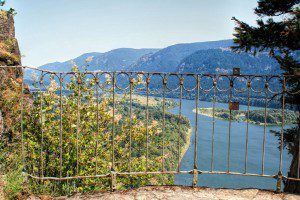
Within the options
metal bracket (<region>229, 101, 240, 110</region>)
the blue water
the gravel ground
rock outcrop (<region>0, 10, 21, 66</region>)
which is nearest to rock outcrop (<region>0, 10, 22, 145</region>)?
rock outcrop (<region>0, 10, 21, 66</region>)

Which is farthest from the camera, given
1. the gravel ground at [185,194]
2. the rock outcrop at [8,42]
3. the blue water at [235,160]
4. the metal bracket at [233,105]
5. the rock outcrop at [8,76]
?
the blue water at [235,160]

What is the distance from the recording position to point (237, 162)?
55.2 m

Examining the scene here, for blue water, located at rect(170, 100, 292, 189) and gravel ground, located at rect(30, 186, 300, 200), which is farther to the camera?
blue water, located at rect(170, 100, 292, 189)

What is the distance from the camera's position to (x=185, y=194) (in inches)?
139

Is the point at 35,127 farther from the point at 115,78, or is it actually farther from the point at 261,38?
the point at 261,38

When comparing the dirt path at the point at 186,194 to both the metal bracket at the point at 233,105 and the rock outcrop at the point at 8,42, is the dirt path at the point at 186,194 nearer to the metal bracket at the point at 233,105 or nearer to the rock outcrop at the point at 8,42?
the metal bracket at the point at 233,105

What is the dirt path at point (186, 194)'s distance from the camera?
11.4 feet

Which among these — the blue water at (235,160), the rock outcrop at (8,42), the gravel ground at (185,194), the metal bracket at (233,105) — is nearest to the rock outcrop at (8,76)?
the rock outcrop at (8,42)

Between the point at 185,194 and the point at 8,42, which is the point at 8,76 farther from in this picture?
the point at 8,42

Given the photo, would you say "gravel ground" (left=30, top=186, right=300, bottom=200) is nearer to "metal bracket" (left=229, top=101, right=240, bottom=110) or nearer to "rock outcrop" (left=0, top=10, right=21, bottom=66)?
"metal bracket" (left=229, top=101, right=240, bottom=110)

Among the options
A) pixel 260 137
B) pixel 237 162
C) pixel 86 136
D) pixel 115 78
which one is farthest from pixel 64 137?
pixel 260 137

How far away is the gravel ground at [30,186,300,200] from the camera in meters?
3.46

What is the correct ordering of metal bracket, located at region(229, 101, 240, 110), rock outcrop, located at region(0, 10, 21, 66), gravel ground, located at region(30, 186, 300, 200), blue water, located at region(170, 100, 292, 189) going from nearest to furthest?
gravel ground, located at region(30, 186, 300, 200), metal bracket, located at region(229, 101, 240, 110), rock outcrop, located at region(0, 10, 21, 66), blue water, located at region(170, 100, 292, 189)

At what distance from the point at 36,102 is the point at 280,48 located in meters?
6.01
